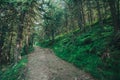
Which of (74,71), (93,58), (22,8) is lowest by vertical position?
(74,71)

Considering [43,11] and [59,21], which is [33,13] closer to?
[43,11]

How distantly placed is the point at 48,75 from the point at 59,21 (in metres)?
39.1

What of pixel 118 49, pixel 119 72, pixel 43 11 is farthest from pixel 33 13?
pixel 119 72

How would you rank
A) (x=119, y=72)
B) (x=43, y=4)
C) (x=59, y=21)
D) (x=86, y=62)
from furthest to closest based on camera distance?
(x=59, y=21)
(x=43, y=4)
(x=86, y=62)
(x=119, y=72)

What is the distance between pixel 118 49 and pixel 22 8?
39.6 feet

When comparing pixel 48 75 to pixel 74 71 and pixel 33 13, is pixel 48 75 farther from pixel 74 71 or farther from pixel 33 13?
pixel 33 13

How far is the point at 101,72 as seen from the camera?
1330 cm

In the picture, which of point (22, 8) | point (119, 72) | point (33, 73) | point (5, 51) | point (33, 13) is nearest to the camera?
point (119, 72)

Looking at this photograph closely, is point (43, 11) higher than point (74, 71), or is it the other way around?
point (43, 11)

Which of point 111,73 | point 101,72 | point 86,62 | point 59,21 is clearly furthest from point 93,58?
point 59,21

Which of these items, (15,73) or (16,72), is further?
(16,72)

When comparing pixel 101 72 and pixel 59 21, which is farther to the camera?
pixel 59 21

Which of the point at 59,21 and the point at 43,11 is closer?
the point at 43,11

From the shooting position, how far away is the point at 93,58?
16391 millimetres
